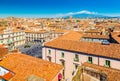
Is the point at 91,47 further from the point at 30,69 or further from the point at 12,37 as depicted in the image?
the point at 12,37

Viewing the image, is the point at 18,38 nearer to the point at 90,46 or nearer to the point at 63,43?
the point at 63,43

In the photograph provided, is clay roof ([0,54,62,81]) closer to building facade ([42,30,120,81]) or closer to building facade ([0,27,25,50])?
building facade ([42,30,120,81])

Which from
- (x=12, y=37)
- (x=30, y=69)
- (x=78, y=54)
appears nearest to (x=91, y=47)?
(x=78, y=54)

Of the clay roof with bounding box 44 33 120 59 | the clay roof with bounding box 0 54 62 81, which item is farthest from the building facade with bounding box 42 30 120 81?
the clay roof with bounding box 0 54 62 81

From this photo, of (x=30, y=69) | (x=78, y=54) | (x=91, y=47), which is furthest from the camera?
(x=78, y=54)

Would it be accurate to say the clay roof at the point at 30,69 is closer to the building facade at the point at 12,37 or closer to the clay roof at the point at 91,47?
the clay roof at the point at 91,47

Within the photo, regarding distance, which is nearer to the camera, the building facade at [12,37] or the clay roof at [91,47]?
the clay roof at [91,47]

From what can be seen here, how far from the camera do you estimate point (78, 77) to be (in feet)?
65.0

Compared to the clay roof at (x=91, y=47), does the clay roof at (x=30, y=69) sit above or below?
below

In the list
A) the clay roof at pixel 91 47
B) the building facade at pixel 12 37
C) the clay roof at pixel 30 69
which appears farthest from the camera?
the building facade at pixel 12 37

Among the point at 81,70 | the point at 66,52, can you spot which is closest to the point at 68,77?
the point at 66,52

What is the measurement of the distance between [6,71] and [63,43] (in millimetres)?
22476

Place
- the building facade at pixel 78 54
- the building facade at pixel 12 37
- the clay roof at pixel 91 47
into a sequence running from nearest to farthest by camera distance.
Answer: the building facade at pixel 78 54 → the clay roof at pixel 91 47 → the building facade at pixel 12 37

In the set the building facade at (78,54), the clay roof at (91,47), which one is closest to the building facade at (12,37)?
the building facade at (78,54)
